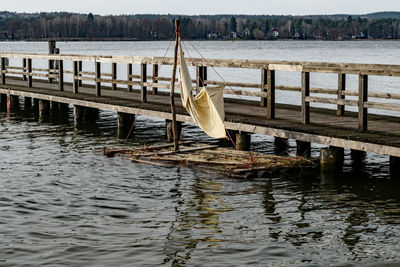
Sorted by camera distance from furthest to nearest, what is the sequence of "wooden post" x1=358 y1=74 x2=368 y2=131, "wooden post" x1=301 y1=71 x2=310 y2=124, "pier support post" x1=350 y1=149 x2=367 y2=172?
"pier support post" x1=350 y1=149 x2=367 y2=172 < "wooden post" x1=301 y1=71 x2=310 y2=124 < "wooden post" x1=358 y1=74 x2=368 y2=131

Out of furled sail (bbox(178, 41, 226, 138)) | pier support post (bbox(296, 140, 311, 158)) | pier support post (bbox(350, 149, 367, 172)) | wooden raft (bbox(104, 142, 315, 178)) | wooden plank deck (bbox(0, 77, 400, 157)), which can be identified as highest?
furled sail (bbox(178, 41, 226, 138))

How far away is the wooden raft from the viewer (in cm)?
1675

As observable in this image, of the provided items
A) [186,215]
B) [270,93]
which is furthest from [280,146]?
[186,215]

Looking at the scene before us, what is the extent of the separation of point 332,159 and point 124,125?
28.8ft

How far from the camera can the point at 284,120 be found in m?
18.6

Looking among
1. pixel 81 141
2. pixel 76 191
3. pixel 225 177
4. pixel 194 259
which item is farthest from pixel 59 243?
pixel 81 141

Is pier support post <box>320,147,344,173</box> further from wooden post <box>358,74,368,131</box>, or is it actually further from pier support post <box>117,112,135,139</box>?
pier support post <box>117,112,135,139</box>

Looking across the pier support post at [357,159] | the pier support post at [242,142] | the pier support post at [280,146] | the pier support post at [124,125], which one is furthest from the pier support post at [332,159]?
the pier support post at [124,125]

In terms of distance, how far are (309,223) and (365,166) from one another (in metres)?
5.68

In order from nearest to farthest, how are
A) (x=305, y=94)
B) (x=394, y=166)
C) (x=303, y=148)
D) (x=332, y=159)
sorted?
1. (x=332, y=159)
2. (x=394, y=166)
3. (x=305, y=94)
4. (x=303, y=148)

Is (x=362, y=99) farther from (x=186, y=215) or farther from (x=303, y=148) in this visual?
(x=186, y=215)

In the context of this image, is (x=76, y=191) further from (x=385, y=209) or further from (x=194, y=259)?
(x=385, y=209)

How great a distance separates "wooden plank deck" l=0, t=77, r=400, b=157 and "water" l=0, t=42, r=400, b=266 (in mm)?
1018

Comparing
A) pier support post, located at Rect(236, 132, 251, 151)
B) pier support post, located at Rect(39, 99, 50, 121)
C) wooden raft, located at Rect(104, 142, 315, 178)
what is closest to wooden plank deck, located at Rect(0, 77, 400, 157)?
pier support post, located at Rect(236, 132, 251, 151)
